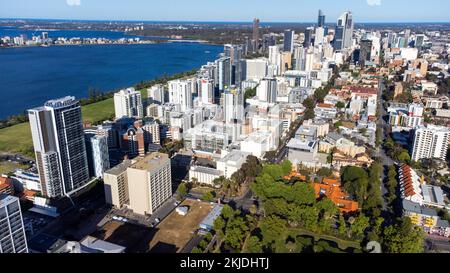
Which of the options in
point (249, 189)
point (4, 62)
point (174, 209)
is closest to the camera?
point (174, 209)

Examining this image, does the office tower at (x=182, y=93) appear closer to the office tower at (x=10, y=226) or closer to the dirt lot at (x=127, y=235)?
the dirt lot at (x=127, y=235)

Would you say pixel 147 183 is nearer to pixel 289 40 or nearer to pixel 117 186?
pixel 117 186

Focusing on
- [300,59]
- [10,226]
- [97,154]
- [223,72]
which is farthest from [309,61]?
[10,226]

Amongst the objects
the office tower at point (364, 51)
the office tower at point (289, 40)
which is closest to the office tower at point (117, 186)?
the office tower at point (289, 40)
